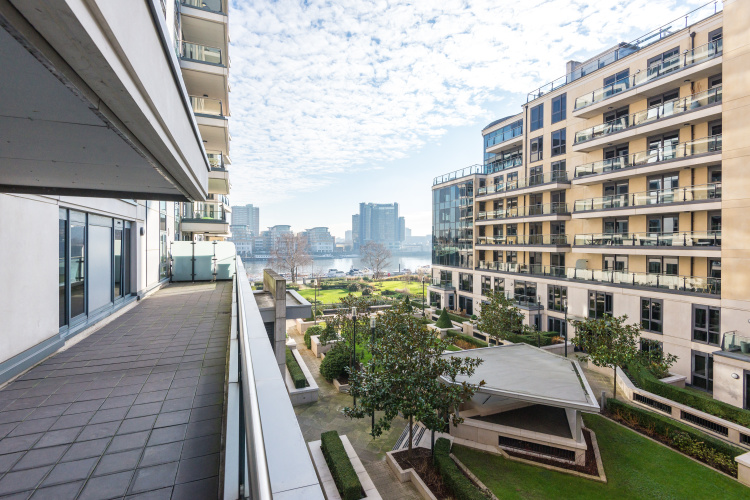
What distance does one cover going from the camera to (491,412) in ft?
41.8

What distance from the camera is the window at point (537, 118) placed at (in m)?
28.6

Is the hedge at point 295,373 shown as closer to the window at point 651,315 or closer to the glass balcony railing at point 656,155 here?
the window at point 651,315

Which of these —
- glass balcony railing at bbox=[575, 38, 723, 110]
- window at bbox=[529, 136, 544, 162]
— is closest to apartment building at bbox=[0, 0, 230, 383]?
glass balcony railing at bbox=[575, 38, 723, 110]

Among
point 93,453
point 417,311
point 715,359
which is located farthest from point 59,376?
point 417,311

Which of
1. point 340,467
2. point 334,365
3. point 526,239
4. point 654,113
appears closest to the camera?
point 340,467

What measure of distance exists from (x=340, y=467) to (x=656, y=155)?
22675 millimetres

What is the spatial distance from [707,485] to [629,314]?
12.2 meters

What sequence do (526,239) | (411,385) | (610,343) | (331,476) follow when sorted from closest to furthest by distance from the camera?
1. (331,476)
2. (411,385)
3. (610,343)
4. (526,239)

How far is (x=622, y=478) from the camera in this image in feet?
33.4

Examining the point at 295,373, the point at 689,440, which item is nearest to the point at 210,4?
the point at 295,373

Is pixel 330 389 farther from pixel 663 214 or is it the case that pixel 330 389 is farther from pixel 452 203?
pixel 452 203

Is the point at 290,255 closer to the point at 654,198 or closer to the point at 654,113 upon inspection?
the point at 654,198

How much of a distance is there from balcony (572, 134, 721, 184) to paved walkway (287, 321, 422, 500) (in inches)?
763

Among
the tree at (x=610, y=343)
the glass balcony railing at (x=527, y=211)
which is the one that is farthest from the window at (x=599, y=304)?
the glass balcony railing at (x=527, y=211)
